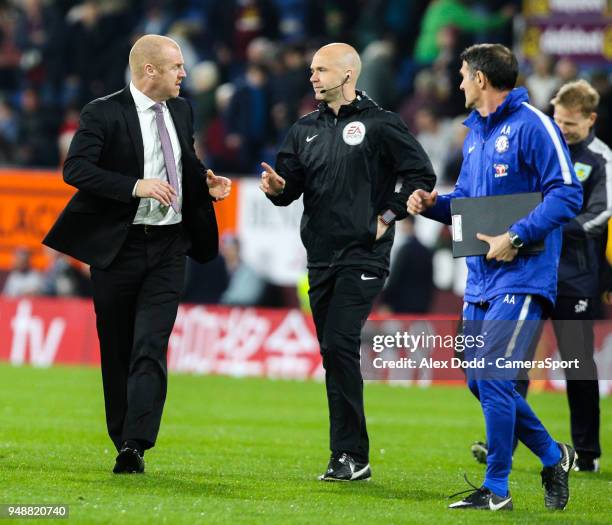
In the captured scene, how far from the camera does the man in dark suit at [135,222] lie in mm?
8336

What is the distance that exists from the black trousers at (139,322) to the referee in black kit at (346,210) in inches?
30.1

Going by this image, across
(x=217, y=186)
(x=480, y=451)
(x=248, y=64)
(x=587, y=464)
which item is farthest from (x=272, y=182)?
(x=248, y=64)

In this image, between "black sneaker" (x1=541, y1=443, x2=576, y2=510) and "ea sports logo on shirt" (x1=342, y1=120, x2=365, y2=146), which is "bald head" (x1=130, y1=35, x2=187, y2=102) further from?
"black sneaker" (x1=541, y1=443, x2=576, y2=510)

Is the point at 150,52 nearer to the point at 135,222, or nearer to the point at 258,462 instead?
the point at 135,222

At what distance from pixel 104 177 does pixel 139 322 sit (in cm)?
87

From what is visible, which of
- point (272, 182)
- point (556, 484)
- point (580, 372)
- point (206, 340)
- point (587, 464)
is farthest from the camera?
point (206, 340)

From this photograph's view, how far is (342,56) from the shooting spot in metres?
8.65

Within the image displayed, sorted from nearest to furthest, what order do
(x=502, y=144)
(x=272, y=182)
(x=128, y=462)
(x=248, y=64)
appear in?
(x=502, y=144)
(x=128, y=462)
(x=272, y=182)
(x=248, y=64)

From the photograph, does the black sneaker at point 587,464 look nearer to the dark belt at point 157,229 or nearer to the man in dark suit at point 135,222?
the man in dark suit at point 135,222

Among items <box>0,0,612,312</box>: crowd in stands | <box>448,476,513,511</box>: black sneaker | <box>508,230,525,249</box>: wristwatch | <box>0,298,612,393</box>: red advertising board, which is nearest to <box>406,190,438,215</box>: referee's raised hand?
<box>508,230,525,249</box>: wristwatch

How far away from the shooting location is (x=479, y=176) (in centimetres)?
760

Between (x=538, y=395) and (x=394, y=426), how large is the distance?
4.25 metres

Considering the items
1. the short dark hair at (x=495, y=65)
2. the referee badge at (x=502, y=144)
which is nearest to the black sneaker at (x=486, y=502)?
the referee badge at (x=502, y=144)

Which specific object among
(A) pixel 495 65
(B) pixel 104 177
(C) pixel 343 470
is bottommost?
(C) pixel 343 470
